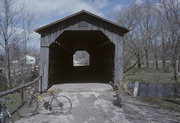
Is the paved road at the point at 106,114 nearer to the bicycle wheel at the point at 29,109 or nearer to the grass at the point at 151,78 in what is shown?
the bicycle wheel at the point at 29,109

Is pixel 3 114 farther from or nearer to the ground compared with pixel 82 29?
nearer to the ground

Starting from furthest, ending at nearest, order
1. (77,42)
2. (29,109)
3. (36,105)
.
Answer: (77,42)
(29,109)
(36,105)

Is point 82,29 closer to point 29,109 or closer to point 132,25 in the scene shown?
point 29,109

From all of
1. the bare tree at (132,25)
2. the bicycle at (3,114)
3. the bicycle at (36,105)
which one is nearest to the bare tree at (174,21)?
the bicycle at (36,105)

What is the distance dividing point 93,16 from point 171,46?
5384mm

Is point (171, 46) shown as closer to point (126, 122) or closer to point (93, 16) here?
point (93, 16)

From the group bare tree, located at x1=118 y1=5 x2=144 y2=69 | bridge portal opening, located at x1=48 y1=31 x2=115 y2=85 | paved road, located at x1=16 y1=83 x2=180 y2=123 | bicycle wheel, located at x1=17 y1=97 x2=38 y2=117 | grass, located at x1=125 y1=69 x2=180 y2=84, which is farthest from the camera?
bare tree, located at x1=118 y1=5 x2=144 y2=69

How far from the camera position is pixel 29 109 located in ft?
20.3

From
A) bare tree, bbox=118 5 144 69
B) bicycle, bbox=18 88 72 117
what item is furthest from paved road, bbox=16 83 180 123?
bare tree, bbox=118 5 144 69

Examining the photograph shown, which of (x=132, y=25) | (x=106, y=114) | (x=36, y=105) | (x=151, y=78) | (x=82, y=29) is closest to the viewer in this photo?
(x=106, y=114)

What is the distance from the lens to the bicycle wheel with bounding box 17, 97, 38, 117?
19.1ft

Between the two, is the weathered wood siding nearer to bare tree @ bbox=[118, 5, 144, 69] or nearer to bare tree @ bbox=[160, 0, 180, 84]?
bare tree @ bbox=[160, 0, 180, 84]

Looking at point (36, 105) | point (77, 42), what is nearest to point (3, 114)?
point (36, 105)

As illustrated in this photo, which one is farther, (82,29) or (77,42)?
(77,42)
